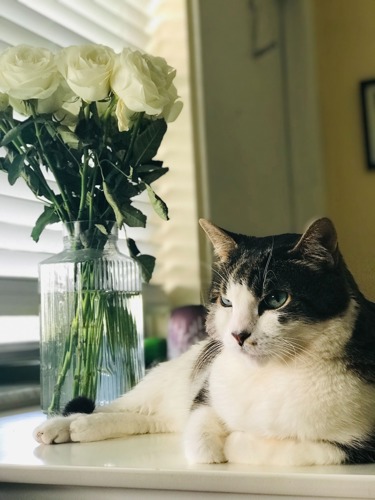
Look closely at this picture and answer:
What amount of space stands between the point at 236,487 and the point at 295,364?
14cm

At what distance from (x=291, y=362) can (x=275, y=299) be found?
2.4 inches

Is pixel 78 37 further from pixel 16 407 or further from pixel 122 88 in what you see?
pixel 16 407

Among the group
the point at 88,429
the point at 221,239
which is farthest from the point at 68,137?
the point at 88,429

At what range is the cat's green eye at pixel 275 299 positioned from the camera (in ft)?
2.17

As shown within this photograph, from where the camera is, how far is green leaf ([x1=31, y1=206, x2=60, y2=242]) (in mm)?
898

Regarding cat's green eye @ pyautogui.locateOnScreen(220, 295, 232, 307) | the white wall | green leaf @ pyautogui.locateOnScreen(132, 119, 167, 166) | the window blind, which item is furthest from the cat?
the white wall

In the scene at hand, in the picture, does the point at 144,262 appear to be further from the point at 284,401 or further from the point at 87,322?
the point at 284,401

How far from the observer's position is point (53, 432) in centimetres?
76

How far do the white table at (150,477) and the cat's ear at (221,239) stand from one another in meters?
0.22

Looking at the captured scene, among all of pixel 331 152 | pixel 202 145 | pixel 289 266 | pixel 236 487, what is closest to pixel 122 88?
pixel 289 266

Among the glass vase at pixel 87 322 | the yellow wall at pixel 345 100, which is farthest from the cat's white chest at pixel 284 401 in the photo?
the yellow wall at pixel 345 100

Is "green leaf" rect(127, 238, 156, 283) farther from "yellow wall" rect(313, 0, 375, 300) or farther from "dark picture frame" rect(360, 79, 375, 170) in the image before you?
"dark picture frame" rect(360, 79, 375, 170)

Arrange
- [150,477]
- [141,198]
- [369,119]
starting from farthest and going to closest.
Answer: [369,119] < [141,198] < [150,477]

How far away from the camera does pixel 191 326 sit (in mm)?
1344
